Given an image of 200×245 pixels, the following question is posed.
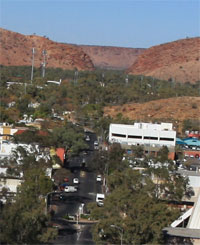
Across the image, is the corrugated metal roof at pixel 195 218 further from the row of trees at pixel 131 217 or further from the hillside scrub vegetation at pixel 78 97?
the hillside scrub vegetation at pixel 78 97

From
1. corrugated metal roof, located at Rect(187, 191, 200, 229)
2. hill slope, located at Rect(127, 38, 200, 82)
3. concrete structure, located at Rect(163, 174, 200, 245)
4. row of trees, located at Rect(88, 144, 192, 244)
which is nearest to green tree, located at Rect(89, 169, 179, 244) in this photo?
Result: row of trees, located at Rect(88, 144, 192, 244)

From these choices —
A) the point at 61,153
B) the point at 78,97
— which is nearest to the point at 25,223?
the point at 61,153

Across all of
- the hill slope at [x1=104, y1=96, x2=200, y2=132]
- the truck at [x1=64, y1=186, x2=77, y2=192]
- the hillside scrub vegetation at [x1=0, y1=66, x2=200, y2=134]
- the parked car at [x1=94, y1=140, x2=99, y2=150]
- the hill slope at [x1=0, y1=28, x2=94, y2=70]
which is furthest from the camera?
the hill slope at [x1=0, y1=28, x2=94, y2=70]

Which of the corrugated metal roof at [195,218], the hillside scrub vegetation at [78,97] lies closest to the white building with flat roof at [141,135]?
the hillside scrub vegetation at [78,97]

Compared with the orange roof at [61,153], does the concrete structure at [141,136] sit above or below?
above

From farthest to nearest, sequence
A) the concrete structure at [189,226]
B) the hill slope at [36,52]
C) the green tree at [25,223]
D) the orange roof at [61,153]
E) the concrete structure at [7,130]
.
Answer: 1. the hill slope at [36,52]
2. the concrete structure at [7,130]
3. the orange roof at [61,153]
4. the concrete structure at [189,226]
5. the green tree at [25,223]

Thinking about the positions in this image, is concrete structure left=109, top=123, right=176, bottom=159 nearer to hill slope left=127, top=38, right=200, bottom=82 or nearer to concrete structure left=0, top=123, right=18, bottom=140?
concrete structure left=0, top=123, right=18, bottom=140
